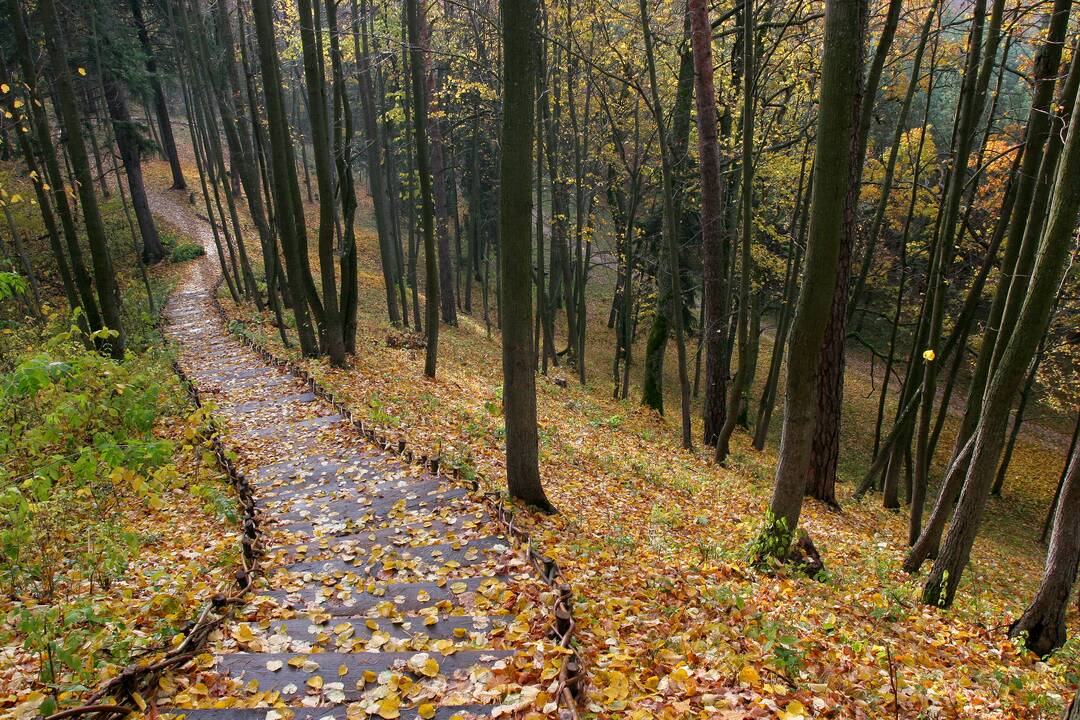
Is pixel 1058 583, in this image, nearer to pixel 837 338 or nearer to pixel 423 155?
pixel 837 338

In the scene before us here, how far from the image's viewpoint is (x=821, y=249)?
463cm

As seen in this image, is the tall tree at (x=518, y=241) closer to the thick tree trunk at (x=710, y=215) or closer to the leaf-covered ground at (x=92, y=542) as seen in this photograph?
the leaf-covered ground at (x=92, y=542)

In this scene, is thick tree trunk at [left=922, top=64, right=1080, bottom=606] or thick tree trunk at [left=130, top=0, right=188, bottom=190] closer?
thick tree trunk at [left=922, top=64, right=1080, bottom=606]

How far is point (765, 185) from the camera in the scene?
1642cm

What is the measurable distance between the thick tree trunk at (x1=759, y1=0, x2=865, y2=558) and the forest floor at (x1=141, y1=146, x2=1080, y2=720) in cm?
63

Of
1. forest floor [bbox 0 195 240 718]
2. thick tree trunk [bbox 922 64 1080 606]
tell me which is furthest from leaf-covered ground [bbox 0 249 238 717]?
thick tree trunk [bbox 922 64 1080 606]

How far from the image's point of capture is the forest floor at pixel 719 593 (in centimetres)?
313

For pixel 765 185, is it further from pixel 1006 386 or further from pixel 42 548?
pixel 42 548

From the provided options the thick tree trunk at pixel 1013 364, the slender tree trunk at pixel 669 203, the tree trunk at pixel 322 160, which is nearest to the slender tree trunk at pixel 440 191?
the tree trunk at pixel 322 160

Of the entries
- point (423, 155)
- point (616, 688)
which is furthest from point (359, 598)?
point (423, 155)

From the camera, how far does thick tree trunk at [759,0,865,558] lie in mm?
4324

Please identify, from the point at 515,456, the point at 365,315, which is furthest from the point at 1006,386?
the point at 365,315

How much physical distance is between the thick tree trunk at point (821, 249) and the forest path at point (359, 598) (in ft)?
8.38

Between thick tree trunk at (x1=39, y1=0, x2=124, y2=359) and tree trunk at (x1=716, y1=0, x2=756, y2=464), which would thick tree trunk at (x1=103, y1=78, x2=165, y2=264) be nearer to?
thick tree trunk at (x1=39, y1=0, x2=124, y2=359)
